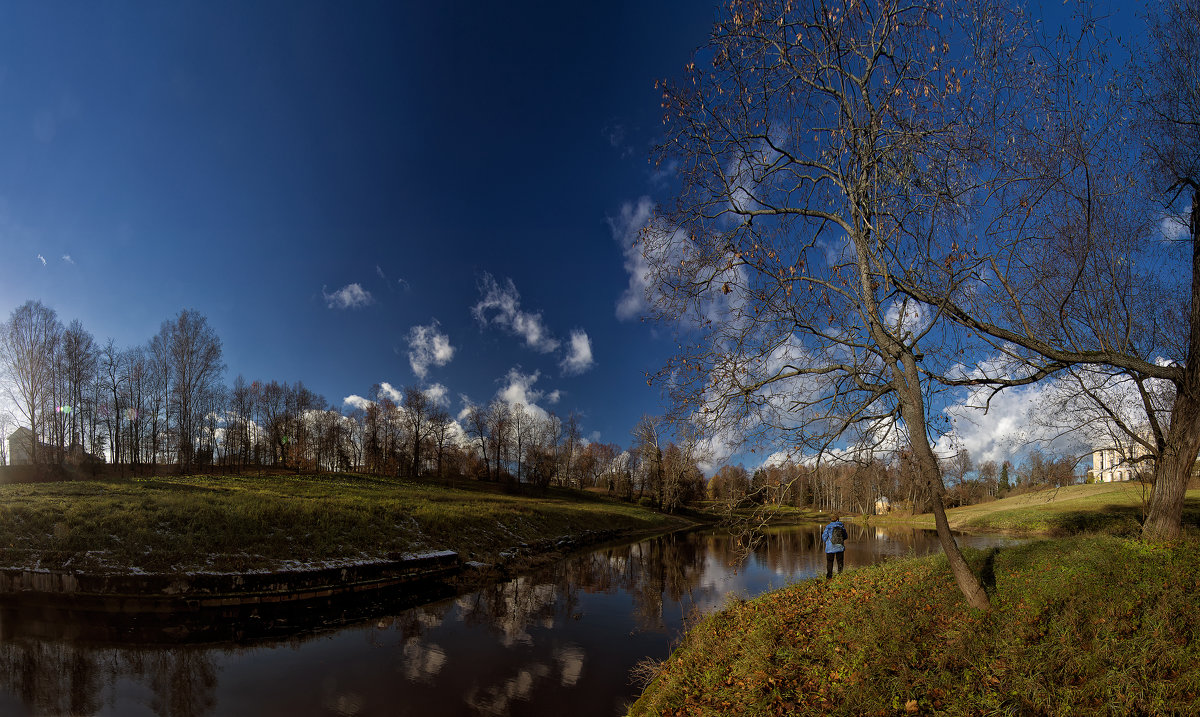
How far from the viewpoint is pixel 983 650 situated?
5496 mm

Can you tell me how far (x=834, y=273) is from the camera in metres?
7.39

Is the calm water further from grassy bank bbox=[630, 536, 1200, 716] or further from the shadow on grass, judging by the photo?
the shadow on grass

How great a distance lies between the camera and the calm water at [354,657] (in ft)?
25.6

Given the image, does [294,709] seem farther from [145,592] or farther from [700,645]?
[145,592]

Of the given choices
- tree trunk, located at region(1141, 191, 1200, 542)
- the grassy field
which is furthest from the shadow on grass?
tree trunk, located at region(1141, 191, 1200, 542)

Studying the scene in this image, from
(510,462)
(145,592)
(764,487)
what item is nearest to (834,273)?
(764,487)

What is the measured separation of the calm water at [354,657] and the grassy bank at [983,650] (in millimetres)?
1412

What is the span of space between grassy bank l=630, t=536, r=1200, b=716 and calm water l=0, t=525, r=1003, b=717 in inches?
55.6

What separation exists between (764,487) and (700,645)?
3.10m

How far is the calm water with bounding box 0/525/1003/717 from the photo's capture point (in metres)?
7.81

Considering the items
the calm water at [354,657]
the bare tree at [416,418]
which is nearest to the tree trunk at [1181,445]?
the calm water at [354,657]

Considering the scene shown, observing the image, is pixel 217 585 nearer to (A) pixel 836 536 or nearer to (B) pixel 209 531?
(B) pixel 209 531

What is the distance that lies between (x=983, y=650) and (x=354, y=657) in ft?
35.2

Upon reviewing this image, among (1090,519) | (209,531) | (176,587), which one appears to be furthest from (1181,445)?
(1090,519)
